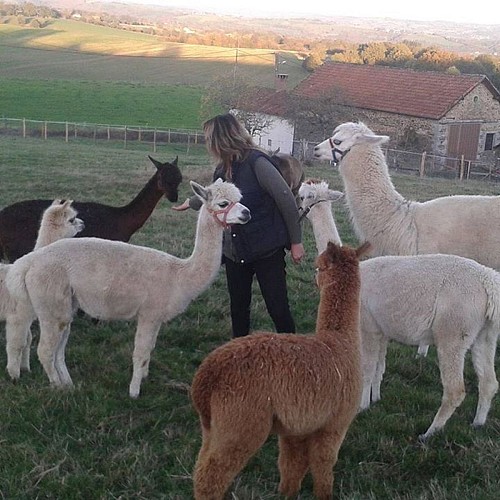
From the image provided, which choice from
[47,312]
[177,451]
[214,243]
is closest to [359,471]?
[177,451]

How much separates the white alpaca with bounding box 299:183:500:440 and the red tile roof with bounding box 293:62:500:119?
94.5ft

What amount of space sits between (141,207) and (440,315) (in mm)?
3657

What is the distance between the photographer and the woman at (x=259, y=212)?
432cm

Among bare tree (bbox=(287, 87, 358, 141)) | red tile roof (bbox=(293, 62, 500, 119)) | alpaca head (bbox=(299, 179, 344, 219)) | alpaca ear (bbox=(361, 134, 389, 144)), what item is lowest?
bare tree (bbox=(287, 87, 358, 141))

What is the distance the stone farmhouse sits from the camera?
31781mm

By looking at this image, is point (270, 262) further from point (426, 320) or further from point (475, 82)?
point (475, 82)

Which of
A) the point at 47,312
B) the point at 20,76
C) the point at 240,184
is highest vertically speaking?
the point at 240,184

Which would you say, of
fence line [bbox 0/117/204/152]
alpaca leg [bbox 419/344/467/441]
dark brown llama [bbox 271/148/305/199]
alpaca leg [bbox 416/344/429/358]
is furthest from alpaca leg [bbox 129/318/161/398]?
fence line [bbox 0/117/204/152]

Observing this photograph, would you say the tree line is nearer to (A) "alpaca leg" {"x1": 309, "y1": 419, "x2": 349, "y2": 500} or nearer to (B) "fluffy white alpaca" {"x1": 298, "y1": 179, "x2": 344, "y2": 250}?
(B) "fluffy white alpaca" {"x1": 298, "y1": 179, "x2": 344, "y2": 250}

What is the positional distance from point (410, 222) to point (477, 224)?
1.82 ft

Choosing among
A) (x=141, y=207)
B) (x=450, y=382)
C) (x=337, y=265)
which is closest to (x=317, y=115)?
(x=141, y=207)

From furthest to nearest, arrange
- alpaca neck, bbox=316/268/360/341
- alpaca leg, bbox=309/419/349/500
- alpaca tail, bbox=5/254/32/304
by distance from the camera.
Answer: alpaca tail, bbox=5/254/32/304 → alpaca neck, bbox=316/268/360/341 → alpaca leg, bbox=309/419/349/500

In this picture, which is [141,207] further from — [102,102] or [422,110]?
[102,102]

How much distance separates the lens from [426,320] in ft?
13.0
